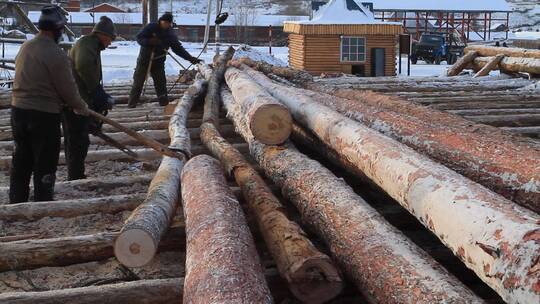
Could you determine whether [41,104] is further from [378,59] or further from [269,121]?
[378,59]

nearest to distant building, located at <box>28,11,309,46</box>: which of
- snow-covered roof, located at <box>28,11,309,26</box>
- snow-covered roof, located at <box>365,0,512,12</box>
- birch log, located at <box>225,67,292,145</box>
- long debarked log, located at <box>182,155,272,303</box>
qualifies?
snow-covered roof, located at <box>28,11,309,26</box>

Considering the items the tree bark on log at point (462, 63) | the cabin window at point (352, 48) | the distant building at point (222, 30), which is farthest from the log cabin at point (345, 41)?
the distant building at point (222, 30)

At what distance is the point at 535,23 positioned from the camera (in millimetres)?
69562

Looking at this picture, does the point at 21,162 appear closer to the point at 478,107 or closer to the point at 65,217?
the point at 65,217

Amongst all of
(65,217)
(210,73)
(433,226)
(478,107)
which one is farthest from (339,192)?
(210,73)

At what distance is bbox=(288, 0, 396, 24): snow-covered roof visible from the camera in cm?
2223

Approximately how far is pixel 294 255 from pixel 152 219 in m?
0.83

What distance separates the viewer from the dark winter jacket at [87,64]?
5.85m

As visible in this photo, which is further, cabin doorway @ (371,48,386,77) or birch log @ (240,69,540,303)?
cabin doorway @ (371,48,386,77)

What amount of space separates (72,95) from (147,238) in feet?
7.40

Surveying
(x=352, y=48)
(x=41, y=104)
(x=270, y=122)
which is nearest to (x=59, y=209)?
(x=41, y=104)

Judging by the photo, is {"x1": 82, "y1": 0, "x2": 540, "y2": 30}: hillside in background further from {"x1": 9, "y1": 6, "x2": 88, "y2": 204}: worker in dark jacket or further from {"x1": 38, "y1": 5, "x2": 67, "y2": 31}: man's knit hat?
{"x1": 9, "y1": 6, "x2": 88, "y2": 204}: worker in dark jacket

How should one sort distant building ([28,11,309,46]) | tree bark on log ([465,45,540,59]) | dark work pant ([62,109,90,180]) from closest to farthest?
1. dark work pant ([62,109,90,180])
2. tree bark on log ([465,45,540,59])
3. distant building ([28,11,309,46])

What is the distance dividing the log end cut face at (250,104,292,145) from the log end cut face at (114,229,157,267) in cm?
165
